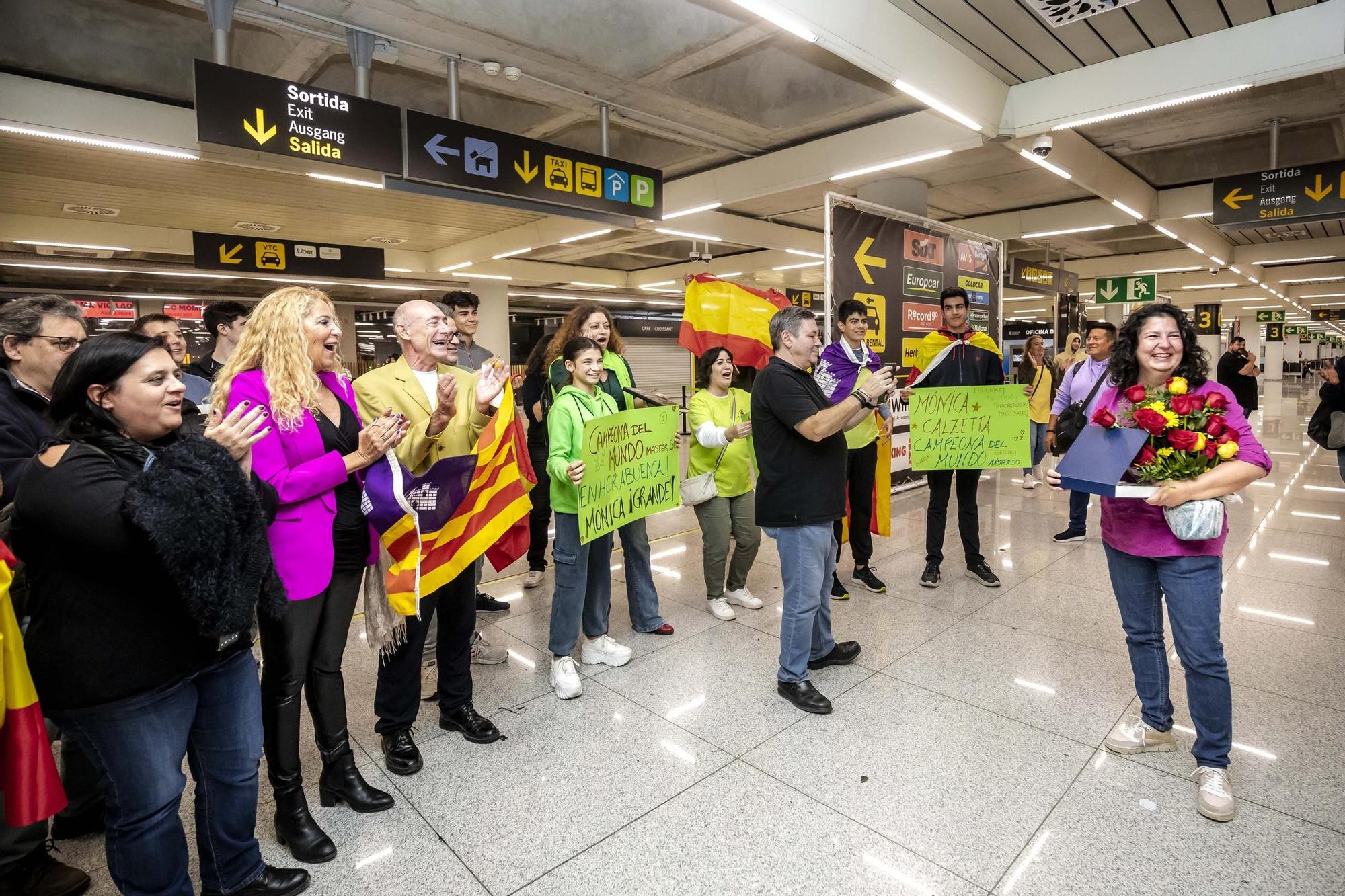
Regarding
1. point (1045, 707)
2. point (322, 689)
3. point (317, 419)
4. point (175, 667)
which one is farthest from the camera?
point (1045, 707)

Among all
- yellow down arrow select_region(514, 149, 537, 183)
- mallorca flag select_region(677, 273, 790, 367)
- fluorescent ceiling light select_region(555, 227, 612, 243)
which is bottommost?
mallorca flag select_region(677, 273, 790, 367)

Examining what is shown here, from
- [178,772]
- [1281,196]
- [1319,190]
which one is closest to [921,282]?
[1281,196]

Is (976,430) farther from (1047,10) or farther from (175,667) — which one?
(175,667)

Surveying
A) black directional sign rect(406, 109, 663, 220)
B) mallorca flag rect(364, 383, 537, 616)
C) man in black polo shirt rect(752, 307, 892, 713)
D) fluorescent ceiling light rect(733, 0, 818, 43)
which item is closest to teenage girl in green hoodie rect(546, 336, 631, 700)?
mallorca flag rect(364, 383, 537, 616)

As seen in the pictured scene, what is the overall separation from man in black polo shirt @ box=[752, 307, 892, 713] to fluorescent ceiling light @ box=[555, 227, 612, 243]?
8.55m

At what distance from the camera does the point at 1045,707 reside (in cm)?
294

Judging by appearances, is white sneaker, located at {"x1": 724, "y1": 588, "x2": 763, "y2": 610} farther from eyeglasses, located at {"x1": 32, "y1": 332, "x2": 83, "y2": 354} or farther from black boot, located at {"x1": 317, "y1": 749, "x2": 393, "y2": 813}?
eyeglasses, located at {"x1": 32, "y1": 332, "x2": 83, "y2": 354}

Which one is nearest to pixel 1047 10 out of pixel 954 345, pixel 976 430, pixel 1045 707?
pixel 954 345

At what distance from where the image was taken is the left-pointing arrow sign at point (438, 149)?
16.1ft

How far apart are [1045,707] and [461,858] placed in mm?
2459

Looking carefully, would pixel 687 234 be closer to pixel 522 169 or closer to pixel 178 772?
pixel 522 169

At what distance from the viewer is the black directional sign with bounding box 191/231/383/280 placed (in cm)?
902

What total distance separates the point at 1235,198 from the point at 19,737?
→ 10.4 metres

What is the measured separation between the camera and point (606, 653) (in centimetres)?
343
